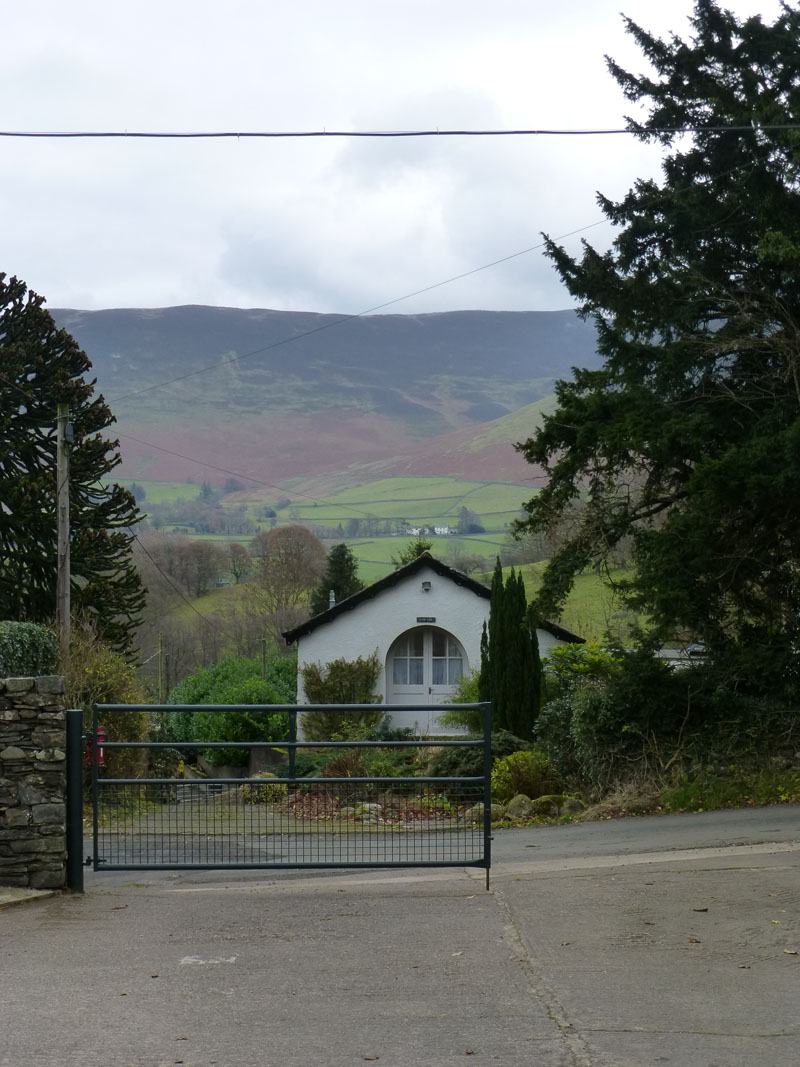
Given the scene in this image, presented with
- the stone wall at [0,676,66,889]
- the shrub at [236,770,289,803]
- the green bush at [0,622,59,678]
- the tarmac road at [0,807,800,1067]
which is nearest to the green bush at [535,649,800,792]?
the tarmac road at [0,807,800,1067]

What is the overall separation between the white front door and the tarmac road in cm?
2922

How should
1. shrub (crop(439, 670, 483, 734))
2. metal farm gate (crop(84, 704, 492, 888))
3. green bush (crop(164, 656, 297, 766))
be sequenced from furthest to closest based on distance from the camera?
shrub (crop(439, 670, 483, 734)) < green bush (crop(164, 656, 297, 766)) < metal farm gate (crop(84, 704, 492, 888))

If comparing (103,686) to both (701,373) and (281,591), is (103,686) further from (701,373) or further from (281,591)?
(281,591)

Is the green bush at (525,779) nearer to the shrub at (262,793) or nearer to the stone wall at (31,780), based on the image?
the shrub at (262,793)

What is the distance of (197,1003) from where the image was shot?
6.14 m

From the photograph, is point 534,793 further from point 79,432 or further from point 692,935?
point 79,432

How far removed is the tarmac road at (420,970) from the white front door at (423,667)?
95.9 ft

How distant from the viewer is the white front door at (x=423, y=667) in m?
40.0

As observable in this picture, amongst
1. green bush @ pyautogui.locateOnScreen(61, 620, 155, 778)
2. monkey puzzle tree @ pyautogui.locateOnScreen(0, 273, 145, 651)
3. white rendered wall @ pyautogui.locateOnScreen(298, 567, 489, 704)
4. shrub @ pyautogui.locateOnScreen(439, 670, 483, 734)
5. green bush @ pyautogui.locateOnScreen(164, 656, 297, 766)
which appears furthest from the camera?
white rendered wall @ pyautogui.locateOnScreen(298, 567, 489, 704)

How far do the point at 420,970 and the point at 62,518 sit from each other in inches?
768

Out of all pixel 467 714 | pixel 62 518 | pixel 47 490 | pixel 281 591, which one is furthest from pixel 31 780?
pixel 281 591

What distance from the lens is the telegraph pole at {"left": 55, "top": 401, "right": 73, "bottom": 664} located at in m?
23.8

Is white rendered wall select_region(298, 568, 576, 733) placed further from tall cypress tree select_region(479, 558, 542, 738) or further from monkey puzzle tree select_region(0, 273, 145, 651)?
monkey puzzle tree select_region(0, 273, 145, 651)

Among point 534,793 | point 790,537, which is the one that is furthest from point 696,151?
point 534,793
